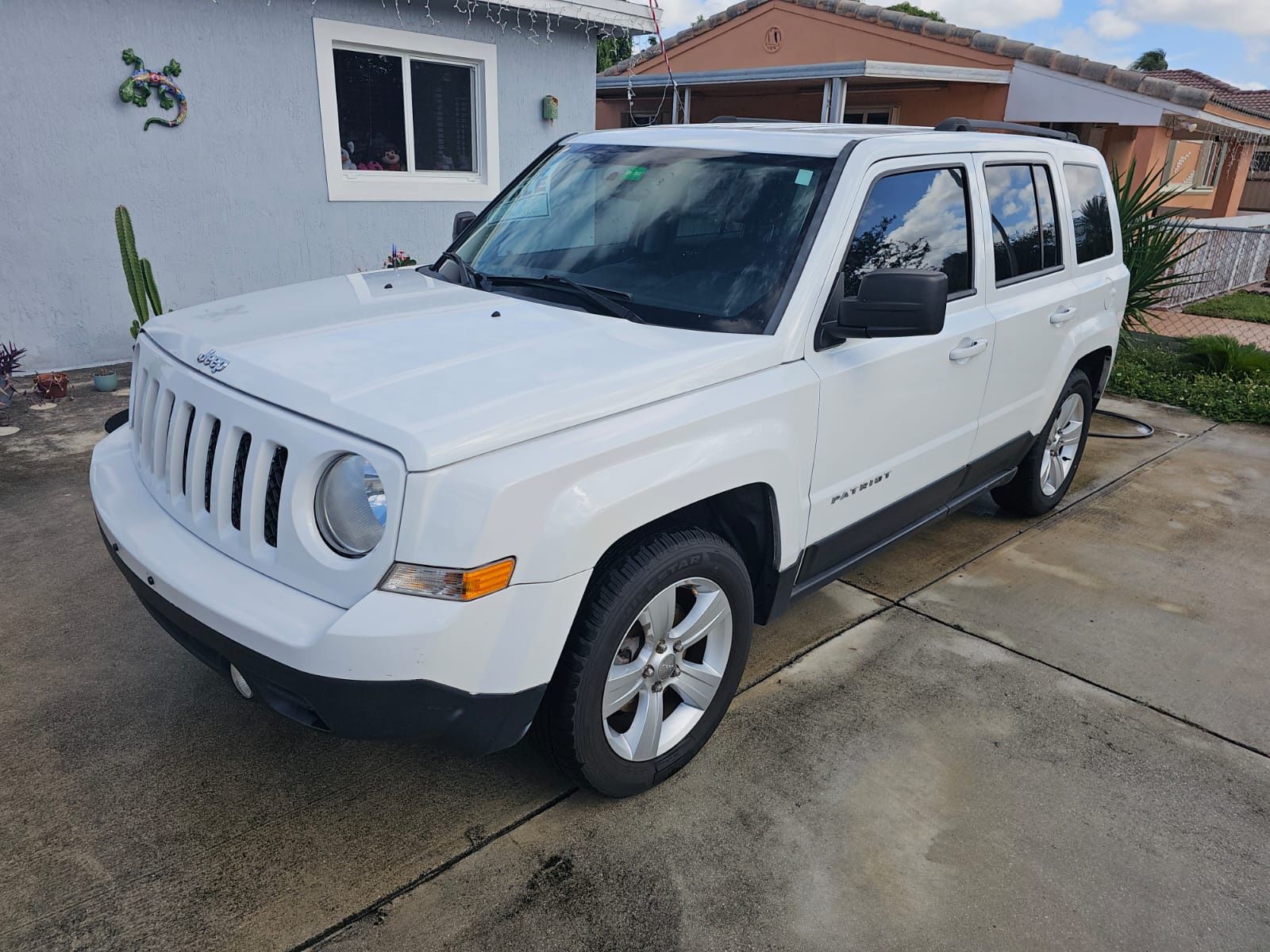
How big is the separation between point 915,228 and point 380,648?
2481 millimetres

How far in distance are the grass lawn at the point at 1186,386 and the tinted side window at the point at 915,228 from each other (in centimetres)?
510

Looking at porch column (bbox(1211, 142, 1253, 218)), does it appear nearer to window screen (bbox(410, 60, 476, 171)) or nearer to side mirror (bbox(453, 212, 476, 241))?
window screen (bbox(410, 60, 476, 171))

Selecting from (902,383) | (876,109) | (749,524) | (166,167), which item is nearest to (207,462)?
(749,524)

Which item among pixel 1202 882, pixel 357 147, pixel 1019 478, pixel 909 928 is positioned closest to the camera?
pixel 909 928

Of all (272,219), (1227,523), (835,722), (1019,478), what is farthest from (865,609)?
(272,219)

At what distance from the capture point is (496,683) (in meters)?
2.21

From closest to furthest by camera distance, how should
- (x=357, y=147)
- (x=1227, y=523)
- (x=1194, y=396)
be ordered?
(x=1227, y=523), (x=1194, y=396), (x=357, y=147)

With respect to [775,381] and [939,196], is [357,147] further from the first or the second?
[775,381]

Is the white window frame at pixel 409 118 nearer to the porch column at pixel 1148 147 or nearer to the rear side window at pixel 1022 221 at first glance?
the rear side window at pixel 1022 221

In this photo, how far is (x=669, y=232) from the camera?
323 centimetres

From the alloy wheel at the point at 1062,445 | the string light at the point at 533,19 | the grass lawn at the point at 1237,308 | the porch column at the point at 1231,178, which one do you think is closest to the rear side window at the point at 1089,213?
the alloy wheel at the point at 1062,445

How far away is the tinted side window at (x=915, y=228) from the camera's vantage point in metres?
3.17

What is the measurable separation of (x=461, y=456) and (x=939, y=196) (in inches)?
93.9

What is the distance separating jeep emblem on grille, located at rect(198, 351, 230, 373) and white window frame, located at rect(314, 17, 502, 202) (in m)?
6.10
